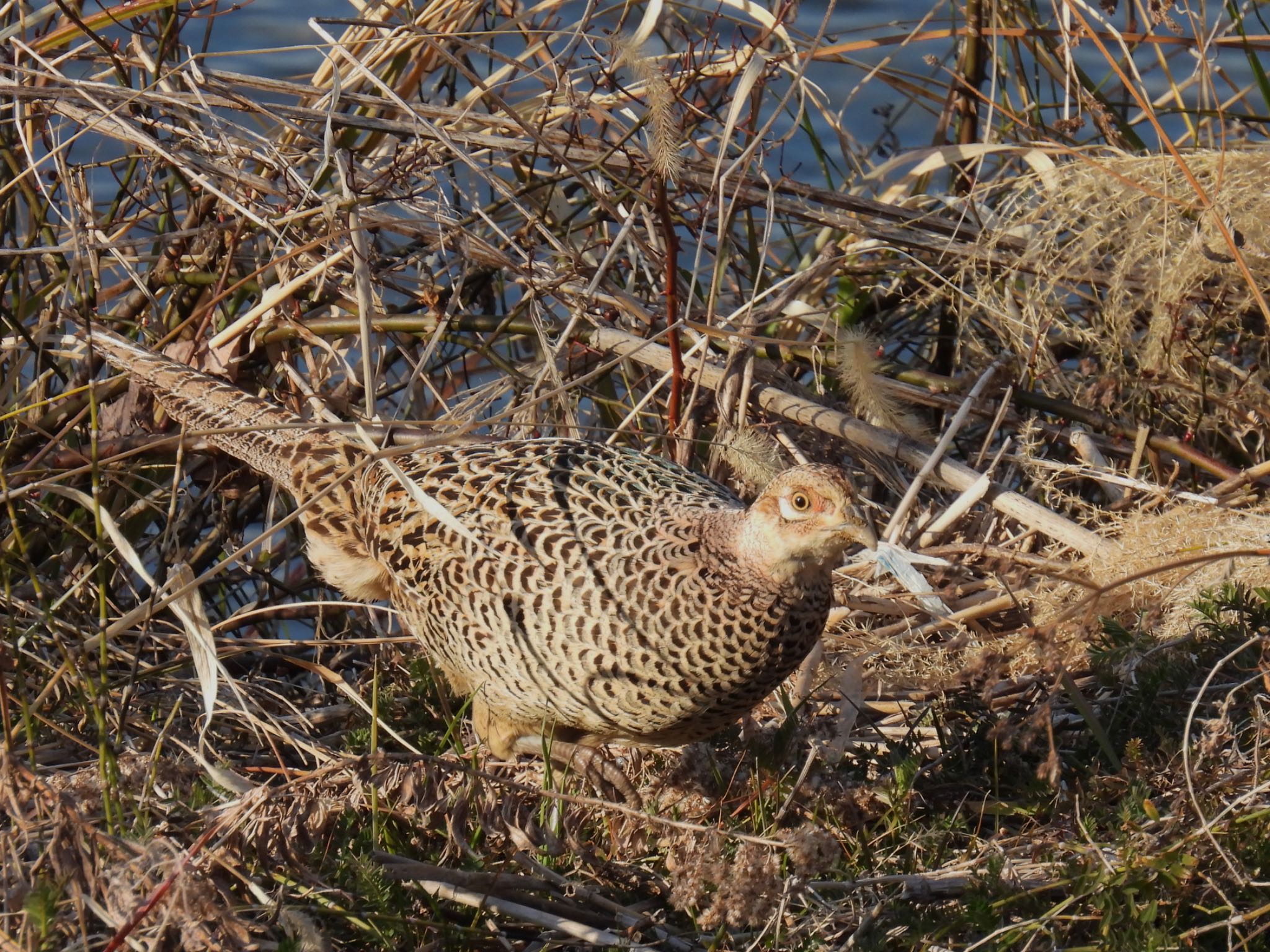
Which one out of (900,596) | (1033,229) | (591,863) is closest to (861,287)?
(1033,229)

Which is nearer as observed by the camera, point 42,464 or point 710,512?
point 710,512

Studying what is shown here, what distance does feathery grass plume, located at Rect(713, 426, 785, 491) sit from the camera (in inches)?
145

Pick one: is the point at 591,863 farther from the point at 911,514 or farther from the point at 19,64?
the point at 19,64

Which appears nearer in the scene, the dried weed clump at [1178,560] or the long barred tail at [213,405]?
the dried weed clump at [1178,560]

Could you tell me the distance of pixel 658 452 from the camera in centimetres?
443

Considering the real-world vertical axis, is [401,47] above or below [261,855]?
above

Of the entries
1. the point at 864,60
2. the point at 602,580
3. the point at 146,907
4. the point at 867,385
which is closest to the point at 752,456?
the point at 867,385

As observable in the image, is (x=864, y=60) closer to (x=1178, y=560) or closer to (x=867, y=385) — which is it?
(x=867, y=385)

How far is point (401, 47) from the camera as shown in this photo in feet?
13.8

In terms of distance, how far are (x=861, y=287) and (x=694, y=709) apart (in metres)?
2.09

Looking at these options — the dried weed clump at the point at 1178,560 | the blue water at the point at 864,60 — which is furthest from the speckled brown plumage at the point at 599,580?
the blue water at the point at 864,60

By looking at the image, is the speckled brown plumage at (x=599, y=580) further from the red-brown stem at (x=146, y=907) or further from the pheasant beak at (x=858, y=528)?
the red-brown stem at (x=146, y=907)

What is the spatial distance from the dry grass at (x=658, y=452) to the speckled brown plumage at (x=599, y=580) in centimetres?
15

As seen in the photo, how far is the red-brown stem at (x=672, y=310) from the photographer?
367cm
